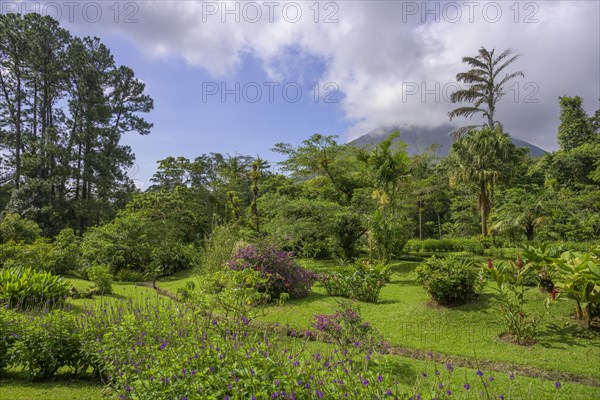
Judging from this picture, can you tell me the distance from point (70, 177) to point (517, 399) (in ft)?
92.9

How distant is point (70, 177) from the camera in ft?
82.2

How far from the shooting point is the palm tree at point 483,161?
19.3 m

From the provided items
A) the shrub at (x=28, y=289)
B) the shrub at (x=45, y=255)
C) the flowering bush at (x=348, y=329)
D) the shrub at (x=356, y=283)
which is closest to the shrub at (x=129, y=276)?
the shrub at (x=45, y=255)

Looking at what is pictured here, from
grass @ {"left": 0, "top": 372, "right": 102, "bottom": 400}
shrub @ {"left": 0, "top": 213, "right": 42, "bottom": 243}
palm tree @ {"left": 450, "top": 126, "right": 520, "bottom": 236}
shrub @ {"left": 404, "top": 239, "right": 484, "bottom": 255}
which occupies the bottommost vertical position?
grass @ {"left": 0, "top": 372, "right": 102, "bottom": 400}

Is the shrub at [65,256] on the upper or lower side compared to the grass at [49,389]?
upper

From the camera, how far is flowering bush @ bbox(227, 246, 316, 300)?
859 cm

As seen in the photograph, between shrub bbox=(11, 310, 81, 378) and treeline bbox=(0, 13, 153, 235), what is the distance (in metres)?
22.8

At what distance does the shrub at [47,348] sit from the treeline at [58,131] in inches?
896

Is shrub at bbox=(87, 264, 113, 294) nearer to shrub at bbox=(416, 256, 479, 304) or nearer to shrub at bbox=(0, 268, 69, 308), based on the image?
shrub at bbox=(0, 268, 69, 308)

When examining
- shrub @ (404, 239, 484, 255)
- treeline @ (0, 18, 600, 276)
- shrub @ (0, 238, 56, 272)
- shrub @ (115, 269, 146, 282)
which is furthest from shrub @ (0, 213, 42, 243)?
shrub @ (404, 239, 484, 255)

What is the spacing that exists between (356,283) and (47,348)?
6.05m

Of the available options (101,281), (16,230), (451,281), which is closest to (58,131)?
(16,230)

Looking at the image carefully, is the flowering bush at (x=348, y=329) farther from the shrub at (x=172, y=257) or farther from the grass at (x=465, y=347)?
the shrub at (x=172, y=257)

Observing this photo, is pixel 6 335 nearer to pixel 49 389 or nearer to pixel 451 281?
pixel 49 389
